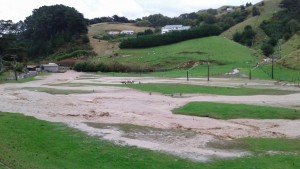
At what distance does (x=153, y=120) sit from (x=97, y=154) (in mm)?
15781

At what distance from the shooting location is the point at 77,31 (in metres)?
174

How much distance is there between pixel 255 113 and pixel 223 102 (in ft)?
29.4

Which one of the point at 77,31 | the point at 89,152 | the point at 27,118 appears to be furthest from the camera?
the point at 77,31

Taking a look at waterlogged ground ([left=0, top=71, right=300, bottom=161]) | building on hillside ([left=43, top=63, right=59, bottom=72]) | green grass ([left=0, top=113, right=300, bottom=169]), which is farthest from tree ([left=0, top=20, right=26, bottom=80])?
green grass ([left=0, top=113, right=300, bottom=169])

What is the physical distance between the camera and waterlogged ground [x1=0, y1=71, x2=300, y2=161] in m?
28.8

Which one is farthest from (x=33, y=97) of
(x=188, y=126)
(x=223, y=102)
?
(x=188, y=126)

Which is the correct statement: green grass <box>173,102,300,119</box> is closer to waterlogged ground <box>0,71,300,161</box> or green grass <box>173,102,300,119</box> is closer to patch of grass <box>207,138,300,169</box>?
waterlogged ground <box>0,71,300,161</box>

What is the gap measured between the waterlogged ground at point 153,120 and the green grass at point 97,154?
1.44m

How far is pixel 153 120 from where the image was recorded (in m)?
40.2

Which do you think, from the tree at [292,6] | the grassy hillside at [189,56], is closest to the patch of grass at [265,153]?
the grassy hillside at [189,56]

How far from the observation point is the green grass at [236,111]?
135ft

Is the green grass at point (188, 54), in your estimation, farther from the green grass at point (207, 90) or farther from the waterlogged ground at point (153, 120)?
the waterlogged ground at point (153, 120)

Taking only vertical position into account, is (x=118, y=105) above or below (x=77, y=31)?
below

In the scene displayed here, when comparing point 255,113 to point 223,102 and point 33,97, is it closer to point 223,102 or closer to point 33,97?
point 223,102
